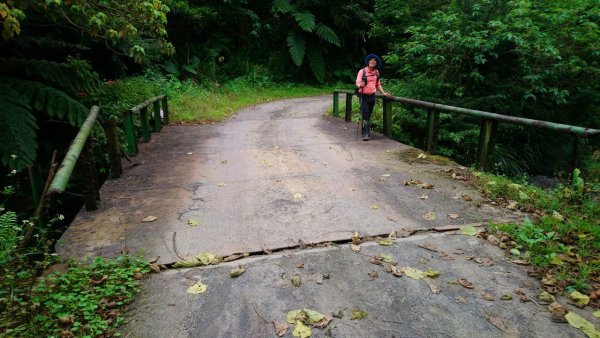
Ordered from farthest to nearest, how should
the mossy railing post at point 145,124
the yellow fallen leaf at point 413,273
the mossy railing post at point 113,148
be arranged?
the mossy railing post at point 145,124 < the mossy railing post at point 113,148 < the yellow fallen leaf at point 413,273

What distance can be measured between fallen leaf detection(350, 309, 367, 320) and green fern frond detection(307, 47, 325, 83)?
65.0 ft

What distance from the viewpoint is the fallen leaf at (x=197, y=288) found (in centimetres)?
309

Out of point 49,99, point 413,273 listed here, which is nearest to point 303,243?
point 413,273

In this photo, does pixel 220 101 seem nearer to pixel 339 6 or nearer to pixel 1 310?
pixel 339 6

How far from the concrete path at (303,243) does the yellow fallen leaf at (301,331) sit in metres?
0.10

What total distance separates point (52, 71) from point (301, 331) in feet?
21.6

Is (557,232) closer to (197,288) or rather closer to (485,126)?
(485,126)

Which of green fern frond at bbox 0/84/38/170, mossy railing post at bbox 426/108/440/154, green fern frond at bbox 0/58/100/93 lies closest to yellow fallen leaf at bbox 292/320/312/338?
green fern frond at bbox 0/84/38/170

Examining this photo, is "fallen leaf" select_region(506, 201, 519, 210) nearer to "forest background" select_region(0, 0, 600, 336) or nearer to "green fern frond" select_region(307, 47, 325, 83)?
"forest background" select_region(0, 0, 600, 336)

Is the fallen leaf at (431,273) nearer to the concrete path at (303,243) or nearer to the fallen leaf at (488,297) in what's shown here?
the concrete path at (303,243)

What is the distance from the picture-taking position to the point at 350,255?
3.57 meters

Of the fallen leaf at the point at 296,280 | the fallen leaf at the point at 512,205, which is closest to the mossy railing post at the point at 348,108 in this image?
the fallen leaf at the point at 512,205

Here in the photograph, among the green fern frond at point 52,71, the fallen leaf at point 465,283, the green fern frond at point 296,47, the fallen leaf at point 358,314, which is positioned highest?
the green fern frond at point 296,47

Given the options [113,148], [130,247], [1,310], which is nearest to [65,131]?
[113,148]
